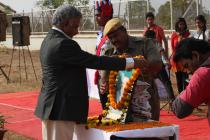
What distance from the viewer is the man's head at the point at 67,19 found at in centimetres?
457

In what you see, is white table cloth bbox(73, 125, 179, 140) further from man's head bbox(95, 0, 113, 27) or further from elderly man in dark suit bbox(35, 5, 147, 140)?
man's head bbox(95, 0, 113, 27)

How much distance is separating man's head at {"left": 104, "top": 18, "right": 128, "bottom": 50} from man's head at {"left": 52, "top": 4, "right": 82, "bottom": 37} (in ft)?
1.24

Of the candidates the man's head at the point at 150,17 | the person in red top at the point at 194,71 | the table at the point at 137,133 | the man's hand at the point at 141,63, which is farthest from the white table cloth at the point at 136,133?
the man's head at the point at 150,17

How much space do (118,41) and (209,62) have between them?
5.81 ft

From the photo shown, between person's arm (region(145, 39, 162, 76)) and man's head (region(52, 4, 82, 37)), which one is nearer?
man's head (region(52, 4, 82, 37))

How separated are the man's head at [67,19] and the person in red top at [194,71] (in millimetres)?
1426

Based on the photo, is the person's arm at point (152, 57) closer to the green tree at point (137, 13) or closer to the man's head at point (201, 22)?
the man's head at point (201, 22)

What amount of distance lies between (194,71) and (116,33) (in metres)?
1.65

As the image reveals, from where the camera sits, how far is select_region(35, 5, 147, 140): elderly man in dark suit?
4.56 metres

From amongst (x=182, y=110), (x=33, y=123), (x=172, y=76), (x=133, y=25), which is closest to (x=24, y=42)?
(x=172, y=76)

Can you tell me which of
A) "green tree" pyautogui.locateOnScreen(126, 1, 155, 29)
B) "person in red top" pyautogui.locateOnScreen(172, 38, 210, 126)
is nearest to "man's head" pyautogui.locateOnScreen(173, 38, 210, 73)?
"person in red top" pyautogui.locateOnScreen(172, 38, 210, 126)

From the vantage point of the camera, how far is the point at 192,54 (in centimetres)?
333

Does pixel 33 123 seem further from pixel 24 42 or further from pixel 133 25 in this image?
pixel 133 25

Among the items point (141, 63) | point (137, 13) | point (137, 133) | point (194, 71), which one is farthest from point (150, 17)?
point (137, 13)
